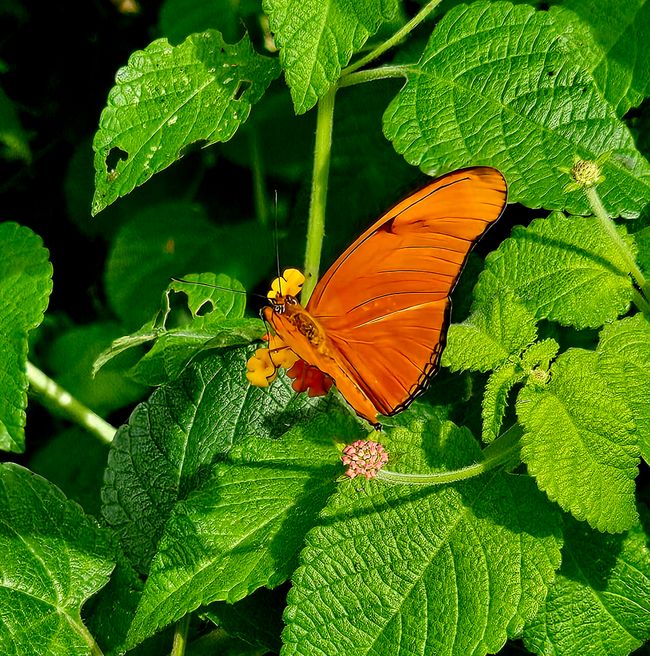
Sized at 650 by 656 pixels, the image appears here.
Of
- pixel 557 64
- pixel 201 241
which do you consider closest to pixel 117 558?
pixel 201 241

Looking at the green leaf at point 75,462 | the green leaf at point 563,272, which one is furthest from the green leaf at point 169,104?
the green leaf at point 75,462

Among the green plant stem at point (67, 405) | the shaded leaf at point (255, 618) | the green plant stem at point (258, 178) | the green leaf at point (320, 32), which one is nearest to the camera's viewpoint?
the green leaf at point (320, 32)

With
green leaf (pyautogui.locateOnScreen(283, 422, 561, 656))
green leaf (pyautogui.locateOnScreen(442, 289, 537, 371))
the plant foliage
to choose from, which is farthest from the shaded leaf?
green leaf (pyautogui.locateOnScreen(442, 289, 537, 371))

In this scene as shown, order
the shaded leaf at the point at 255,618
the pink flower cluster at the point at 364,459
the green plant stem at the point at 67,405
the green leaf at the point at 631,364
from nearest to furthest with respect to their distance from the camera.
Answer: the pink flower cluster at the point at 364,459
the green leaf at the point at 631,364
the shaded leaf at the point at 255,618
the green plant stem at the point at 67,405

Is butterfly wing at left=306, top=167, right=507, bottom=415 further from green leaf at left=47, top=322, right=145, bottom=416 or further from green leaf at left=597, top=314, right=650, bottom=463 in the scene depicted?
green leaf at left=47, top=322, right=145, bottom=416

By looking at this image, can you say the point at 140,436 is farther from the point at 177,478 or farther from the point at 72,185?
the point at 72,185

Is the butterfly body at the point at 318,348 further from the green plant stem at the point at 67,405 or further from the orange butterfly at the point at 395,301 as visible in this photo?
the green plant stem at the point at 67,405

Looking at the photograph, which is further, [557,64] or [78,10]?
[78,10]
